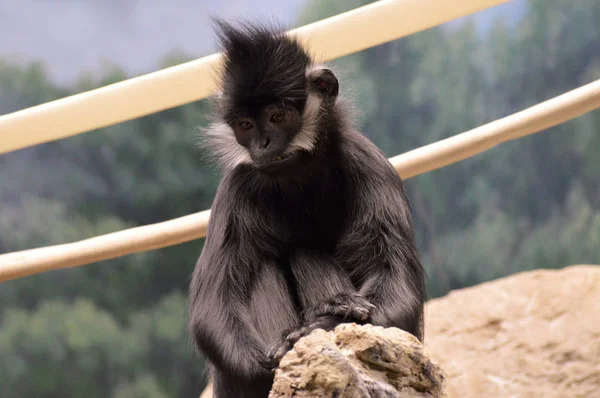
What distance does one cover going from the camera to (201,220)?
4066 millimetres

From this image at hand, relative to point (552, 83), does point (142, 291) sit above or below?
below

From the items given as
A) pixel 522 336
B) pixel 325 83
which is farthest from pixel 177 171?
pixel 325 83

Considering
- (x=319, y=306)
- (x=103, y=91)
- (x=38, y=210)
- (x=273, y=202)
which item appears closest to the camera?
(x=319, y=306)

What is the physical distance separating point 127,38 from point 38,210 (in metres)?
1.80

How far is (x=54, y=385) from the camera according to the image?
711 centimetres

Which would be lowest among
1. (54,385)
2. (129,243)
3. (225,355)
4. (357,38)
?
(54,385)

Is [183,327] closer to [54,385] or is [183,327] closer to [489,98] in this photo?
[54,385]

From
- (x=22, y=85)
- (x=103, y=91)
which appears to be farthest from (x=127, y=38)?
(x=103, y=91)

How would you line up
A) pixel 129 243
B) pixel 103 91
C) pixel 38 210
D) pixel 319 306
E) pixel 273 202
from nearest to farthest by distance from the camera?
pixel 319 306, pixel 273 202, pixel 129 243, pixel 103 91, pixel 38 210

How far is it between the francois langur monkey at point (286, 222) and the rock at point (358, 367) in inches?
21.2

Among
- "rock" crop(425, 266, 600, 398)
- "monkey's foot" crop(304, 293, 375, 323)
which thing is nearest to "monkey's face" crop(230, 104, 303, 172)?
"monkey's foot" crop(304, 293, 375, 323)

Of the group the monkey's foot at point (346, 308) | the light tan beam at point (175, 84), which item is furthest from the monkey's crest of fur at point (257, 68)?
the light tan beam at point (175, 84)

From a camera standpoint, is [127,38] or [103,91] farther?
[127,38]

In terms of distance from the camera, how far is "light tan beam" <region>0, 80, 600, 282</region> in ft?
13.1
